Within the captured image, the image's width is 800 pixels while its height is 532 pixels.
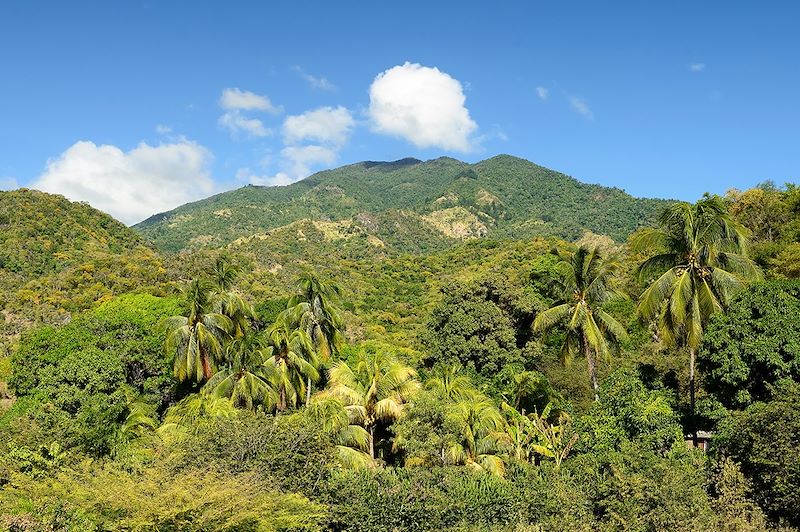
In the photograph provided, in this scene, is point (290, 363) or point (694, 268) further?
point (290, 363)

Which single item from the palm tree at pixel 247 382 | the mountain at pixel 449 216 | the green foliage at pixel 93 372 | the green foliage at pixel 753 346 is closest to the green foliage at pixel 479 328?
the palm tree at pixel 247 382

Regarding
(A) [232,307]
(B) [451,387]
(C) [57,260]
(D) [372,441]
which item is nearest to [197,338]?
(A) [232,307]

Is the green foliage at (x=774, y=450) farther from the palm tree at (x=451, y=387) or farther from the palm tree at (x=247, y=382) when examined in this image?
the palm tree at (x=247, y=382)

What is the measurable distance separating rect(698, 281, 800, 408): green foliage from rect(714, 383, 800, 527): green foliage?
109 centimetres

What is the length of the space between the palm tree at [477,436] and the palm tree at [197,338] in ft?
35.4

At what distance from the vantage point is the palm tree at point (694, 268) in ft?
60.0

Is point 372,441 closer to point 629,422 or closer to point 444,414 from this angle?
point 444,414

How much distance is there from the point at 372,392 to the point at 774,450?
11.8 meters

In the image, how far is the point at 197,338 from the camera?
911 inches

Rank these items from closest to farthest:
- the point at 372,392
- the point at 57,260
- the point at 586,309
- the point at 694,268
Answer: the point at 694,268 → the point at 372,392 → the point at 586,309 → the point at 57,260

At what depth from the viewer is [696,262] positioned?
61.9 feet

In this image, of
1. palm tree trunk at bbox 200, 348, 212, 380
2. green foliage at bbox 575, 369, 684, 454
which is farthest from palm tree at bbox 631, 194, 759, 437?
palm tree trunk at bbox 200, 348, 212, 380

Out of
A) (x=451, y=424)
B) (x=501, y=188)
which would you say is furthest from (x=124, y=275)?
(x=501, y=188)

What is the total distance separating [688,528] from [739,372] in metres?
5.60
